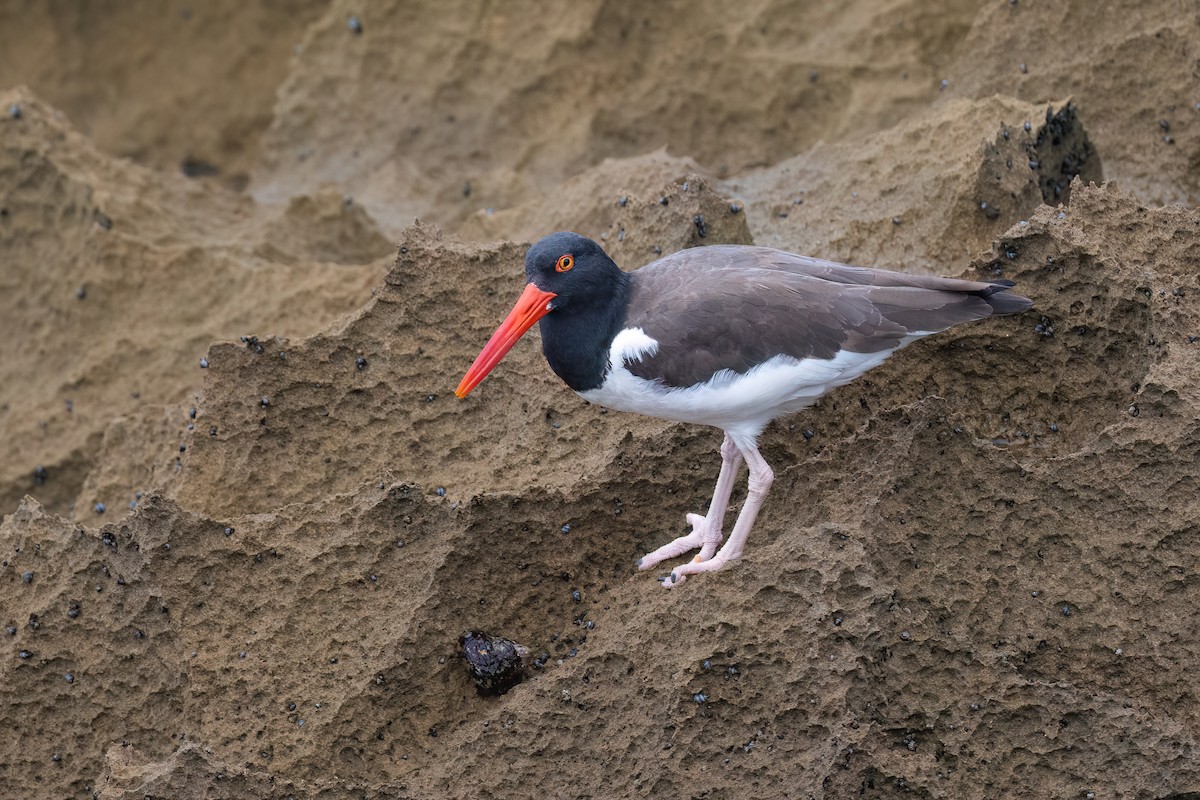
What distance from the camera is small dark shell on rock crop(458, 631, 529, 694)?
214 inches

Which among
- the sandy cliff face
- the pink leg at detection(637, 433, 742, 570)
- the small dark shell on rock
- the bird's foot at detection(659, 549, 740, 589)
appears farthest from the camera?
the pink leg at detection(637, 433, 742, 570)

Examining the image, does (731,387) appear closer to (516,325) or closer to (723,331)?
(723,331)

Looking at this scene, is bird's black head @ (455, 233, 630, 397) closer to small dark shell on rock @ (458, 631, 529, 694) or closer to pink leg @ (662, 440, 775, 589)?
pink leg @ (662, 440, 775, 589)

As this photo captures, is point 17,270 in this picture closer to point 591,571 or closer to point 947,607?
point 591,571

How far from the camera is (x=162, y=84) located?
12273 mm

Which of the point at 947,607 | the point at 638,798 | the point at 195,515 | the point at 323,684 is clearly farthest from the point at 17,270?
the point at 947,607

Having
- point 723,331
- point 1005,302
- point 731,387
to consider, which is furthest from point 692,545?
point 1005,302

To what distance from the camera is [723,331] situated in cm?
554

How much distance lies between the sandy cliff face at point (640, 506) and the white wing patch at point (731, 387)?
27 centimetres

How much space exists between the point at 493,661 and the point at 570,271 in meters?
1.63

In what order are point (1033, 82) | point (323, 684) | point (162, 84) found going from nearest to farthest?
1. point (323, 684)
2. point (1033, 82)
3. point (162, 84)

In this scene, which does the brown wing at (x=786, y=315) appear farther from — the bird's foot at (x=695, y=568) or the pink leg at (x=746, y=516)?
the bird's foot at (x=695, y=568)

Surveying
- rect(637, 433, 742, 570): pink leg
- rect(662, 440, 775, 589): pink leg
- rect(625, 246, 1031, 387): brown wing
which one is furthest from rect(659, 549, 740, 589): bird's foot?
rect(625, 246, 1031, 387): brown wing

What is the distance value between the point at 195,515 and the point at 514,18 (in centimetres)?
600
